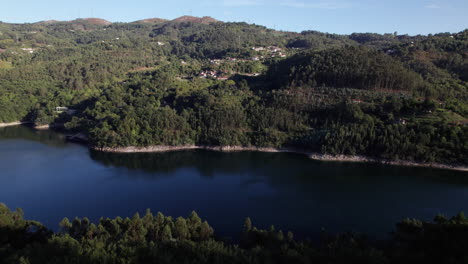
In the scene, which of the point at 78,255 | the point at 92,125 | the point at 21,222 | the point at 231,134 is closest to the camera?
the point at 78,255

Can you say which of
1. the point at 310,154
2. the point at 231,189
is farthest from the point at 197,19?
the point at 231,189

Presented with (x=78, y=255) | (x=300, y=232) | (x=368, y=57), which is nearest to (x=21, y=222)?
(x=78, y=255)

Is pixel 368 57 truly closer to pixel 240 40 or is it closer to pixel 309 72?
pixel 309 72

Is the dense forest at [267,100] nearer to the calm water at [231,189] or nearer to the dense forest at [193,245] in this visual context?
the calm water at [231,189]

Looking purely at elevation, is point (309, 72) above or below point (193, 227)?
above

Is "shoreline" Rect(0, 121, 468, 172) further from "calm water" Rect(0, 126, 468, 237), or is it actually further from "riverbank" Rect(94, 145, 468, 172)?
"calm water" Rect(0, 126, 468, 237)

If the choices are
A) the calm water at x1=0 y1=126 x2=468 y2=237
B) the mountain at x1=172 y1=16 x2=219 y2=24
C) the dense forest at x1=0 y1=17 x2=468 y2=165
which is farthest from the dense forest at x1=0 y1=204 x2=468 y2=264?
the mountain at x1=172 y1=16 x2=219 y2=24

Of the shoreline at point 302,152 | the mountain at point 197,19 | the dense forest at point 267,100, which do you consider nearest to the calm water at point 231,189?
the shoreline at point 302,152
